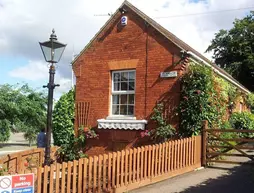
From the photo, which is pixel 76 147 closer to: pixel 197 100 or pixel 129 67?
pixel 129 67

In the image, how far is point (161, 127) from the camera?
483 inches

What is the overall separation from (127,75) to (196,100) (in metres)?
3.24

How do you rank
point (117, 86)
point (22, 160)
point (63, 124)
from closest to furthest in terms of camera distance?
1. point (22, 160)
2. point (117, 86)
3. point (63, 124)

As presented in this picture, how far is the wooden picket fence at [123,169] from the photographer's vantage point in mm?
6734

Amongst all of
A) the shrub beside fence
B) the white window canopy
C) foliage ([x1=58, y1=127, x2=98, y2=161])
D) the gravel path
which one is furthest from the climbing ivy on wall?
the shrub beside fence

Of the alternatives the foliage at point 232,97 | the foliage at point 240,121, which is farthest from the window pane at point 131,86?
the foliage at point 240,121

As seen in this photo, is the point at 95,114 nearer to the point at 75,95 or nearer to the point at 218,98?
the point at 75,95

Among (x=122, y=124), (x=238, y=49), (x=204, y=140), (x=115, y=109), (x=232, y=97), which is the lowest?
(x=204, y=140)

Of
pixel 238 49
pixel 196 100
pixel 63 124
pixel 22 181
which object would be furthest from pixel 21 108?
pixel 238 49

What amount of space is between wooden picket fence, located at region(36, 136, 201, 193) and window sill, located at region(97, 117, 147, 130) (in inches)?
95.4

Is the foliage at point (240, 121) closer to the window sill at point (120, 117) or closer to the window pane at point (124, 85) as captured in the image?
the window sill at point (120, 117)

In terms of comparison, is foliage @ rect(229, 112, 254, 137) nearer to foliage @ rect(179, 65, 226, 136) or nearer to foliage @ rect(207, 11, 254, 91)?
foliage @ rect(179, 65, 226, 136)

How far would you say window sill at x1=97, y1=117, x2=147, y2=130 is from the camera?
12.8 metres

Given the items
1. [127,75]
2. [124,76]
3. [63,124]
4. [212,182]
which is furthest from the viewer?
[63,124]
